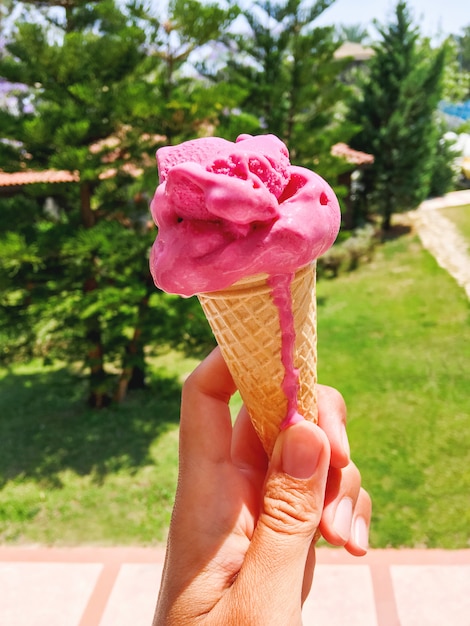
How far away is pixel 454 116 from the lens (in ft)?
73.2

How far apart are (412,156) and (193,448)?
36.8 ft

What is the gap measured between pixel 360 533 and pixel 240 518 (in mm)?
535

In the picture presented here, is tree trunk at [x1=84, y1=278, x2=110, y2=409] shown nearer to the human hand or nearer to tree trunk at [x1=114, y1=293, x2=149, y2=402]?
tree trunk at [x1=114, y1=293, x2=149, y2=402]

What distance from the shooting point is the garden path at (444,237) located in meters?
9.32

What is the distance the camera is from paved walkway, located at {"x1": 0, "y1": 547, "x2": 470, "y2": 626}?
8.58ft

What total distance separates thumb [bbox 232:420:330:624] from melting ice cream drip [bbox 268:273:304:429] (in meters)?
0.05

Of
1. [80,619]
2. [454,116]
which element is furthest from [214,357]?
[454,116]

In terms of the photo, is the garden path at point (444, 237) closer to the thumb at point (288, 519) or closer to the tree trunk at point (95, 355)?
the tree trunk at point (95, 355)

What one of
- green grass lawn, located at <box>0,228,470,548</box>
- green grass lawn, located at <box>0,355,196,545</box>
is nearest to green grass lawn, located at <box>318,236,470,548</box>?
Answer: green grass lawn, located at <box>0,228,470,548</box>

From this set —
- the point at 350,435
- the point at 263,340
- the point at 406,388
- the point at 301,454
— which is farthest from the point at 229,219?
the point at 406,388

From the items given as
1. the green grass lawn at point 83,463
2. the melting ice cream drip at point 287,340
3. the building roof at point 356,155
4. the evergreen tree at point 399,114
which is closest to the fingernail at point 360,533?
the melting ice cream drip at point 287,340

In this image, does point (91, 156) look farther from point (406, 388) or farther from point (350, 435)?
point (406, 388)

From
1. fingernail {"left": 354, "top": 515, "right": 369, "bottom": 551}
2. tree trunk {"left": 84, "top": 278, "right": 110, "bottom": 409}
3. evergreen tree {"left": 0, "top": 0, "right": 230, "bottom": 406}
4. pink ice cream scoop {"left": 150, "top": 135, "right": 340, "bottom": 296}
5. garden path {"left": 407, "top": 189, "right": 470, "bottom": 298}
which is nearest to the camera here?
pink ice cream scoop {"left": 150, "top": 135, "right": 340, "bottom": 296}

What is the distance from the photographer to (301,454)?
4.85 ft
